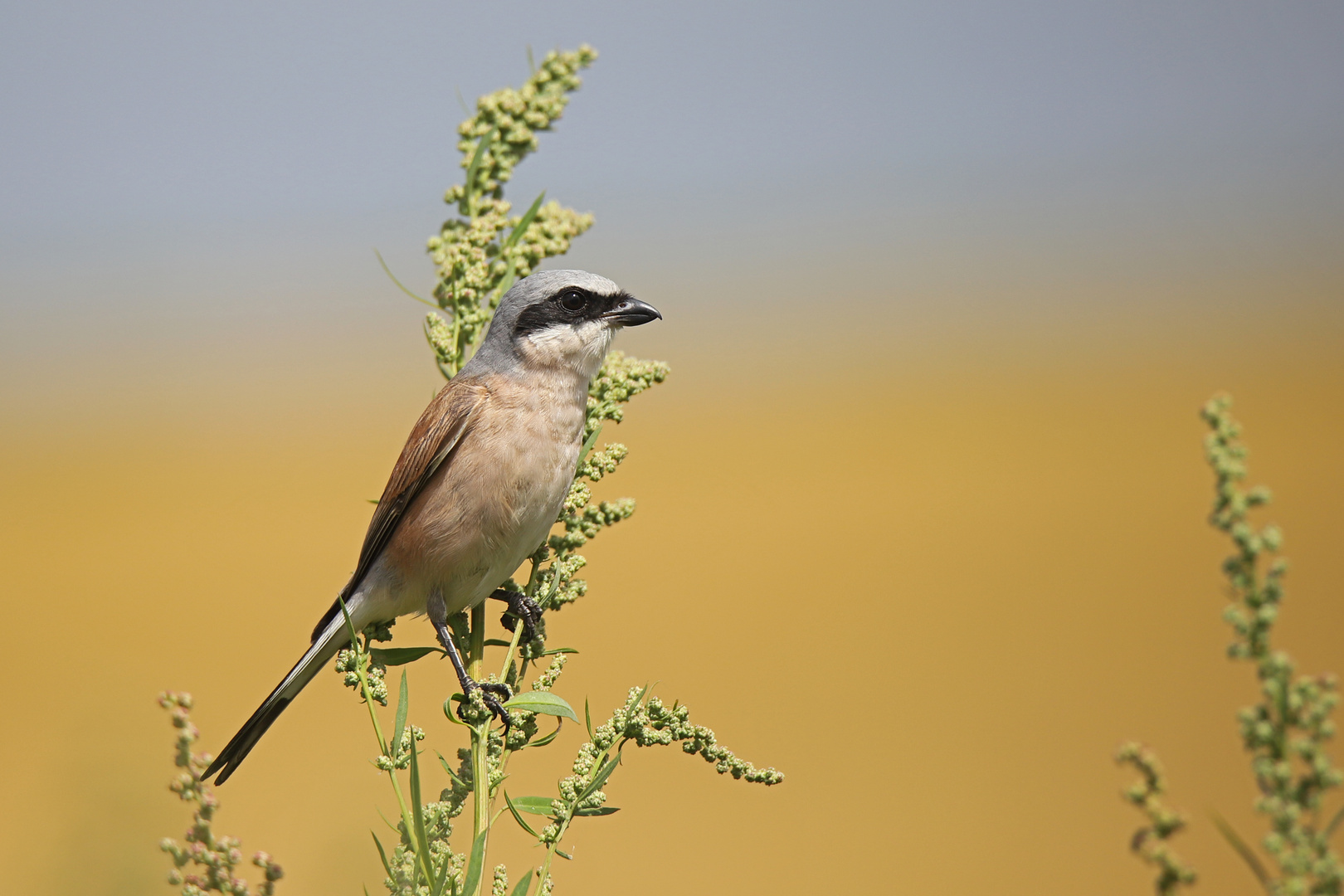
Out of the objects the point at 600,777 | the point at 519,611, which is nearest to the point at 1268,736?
the point at 600,777

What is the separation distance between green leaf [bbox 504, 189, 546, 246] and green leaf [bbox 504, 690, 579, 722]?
3.87 ft

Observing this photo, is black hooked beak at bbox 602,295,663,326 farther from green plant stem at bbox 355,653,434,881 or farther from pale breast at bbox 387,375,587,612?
green plant stem at bbox 355,653,434,881

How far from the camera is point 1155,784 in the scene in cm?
91

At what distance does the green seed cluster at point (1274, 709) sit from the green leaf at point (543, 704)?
52.5 inches

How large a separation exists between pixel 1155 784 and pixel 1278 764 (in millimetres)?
105

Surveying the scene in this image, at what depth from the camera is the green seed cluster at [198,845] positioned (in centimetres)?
152

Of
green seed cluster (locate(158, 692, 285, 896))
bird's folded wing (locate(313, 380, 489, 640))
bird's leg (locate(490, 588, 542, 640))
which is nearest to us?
green seed cluster (locate(158, 692, 285, 896))

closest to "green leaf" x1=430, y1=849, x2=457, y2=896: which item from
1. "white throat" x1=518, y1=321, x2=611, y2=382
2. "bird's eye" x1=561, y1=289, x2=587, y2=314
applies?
"white throat" x1=518, y1=321, x2=611, y2=382

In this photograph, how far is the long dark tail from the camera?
2.63 m

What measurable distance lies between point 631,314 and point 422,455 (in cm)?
79

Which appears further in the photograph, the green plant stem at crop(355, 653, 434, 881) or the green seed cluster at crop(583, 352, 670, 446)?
the green seed cluster at crop(583, 352, 670, 446)

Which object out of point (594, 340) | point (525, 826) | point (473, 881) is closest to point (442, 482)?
point (594, 340)

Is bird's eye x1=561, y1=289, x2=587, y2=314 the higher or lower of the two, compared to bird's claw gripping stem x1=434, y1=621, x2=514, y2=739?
higher

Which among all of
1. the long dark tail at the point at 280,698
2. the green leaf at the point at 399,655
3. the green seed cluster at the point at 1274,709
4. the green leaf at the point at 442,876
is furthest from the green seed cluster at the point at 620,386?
the green seed cluster at the point at 1274,709
